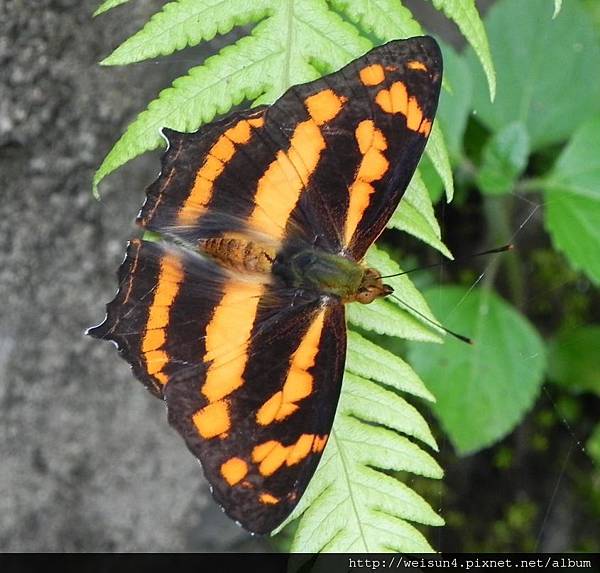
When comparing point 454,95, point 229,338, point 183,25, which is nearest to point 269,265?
point 229,338

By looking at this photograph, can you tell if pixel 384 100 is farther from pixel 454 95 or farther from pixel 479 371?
pixel 479 371

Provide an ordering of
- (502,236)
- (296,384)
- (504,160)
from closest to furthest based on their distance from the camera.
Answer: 1. (296,384)
2. (504,160)
3. (502,236)

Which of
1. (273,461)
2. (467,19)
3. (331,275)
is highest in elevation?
(467,19)

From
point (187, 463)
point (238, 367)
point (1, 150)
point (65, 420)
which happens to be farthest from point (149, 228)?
point (187, 463)

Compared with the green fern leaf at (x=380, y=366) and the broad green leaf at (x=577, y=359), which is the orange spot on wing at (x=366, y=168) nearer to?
→ the green fern leaf at (x=380, y=366)

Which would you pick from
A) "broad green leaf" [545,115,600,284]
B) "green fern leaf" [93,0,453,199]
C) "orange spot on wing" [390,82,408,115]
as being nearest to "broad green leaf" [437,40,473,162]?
"broad green leaf" [545,115,600,284]

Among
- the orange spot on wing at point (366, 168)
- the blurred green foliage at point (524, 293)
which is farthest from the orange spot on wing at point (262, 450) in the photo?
the blurred green foliage at point (524, 293)

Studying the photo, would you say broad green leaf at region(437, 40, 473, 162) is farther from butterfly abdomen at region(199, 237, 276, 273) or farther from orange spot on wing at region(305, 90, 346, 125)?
butterfly abdomen at region(199, 237, 276, 273)

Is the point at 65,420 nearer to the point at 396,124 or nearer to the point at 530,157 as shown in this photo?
the point at 396,124
